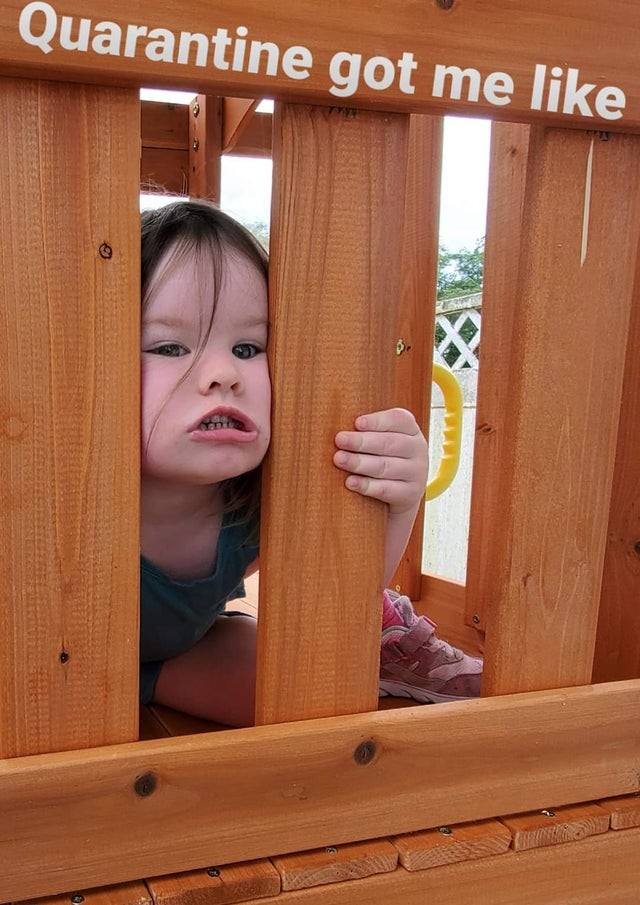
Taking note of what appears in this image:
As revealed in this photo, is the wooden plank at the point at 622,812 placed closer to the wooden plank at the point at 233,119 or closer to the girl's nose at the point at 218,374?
the girl's nose at the point at 218,374

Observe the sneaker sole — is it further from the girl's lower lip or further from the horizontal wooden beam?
the horizontal wooden beam

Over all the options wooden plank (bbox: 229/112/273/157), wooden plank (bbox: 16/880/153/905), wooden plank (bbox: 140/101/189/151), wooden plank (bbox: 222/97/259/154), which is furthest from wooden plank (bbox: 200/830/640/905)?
wooden plank (bbox: 140/101/189/151)

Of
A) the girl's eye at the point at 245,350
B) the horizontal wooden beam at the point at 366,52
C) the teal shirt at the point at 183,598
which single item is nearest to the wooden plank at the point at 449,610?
the teal shirt at the point at 183,598

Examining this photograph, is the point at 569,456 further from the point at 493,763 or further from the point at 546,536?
the point at 493,763

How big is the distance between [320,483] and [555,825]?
0.43 meters

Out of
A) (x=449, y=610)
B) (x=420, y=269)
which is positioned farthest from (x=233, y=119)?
(x=449, y=610)

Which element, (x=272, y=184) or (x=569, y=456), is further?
(x=569, y=456)

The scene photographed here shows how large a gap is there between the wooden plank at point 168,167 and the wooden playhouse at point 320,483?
4.82ft

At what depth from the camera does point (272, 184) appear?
76 cm

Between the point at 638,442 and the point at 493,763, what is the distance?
440 millimetres

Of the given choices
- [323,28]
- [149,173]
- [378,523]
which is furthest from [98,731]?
[149,173]

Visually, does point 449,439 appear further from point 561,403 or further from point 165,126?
point 165,126

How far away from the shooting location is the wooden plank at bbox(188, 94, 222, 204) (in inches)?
79.4

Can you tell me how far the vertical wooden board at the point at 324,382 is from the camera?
2.53ft
